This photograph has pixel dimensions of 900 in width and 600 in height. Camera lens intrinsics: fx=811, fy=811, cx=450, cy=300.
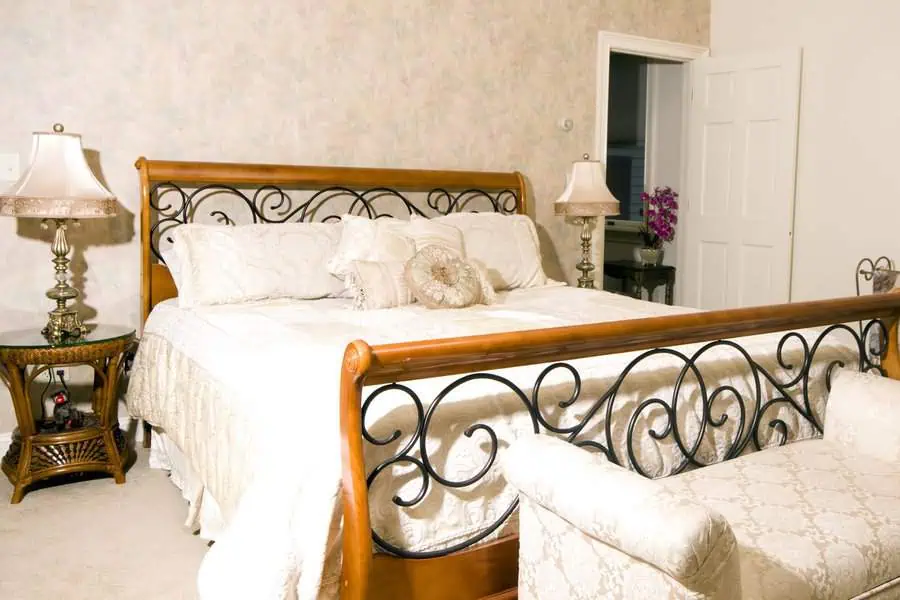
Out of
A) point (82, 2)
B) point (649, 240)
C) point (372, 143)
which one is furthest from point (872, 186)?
point (82, 2)

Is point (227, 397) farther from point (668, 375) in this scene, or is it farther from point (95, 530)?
point (668, 375)

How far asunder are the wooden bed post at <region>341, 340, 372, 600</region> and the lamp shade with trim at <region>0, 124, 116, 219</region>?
186cm

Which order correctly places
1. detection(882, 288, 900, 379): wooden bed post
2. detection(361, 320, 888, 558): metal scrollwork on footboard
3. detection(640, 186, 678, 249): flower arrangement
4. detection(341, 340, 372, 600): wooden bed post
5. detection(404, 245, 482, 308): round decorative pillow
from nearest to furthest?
detection(341, 340, 372, 600): wooden bed post < detection(361, 320, 888, 558): metal scrollwork on footboard < detection(882, 288, 900, 379): wooden bed post < detection(404, 245, 482, 308): round decorative pillow < detection(640, 186, 678, 249): flower arrangement

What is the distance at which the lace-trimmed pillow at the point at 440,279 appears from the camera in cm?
300

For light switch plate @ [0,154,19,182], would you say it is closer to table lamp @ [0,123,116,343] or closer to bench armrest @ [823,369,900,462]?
table lamp @ [0,123,116,343]

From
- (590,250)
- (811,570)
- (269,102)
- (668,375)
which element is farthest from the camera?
(590,250)

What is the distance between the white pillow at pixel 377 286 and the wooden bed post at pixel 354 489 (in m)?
1.52

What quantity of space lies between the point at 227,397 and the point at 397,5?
8.05 feet

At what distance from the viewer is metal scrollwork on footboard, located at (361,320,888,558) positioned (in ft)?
5.63

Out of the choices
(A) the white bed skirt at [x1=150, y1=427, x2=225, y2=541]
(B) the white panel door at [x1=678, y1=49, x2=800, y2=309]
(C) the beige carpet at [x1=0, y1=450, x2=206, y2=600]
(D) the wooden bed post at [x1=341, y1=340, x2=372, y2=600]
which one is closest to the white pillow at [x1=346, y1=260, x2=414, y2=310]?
(A) the white bed skirt at [x1=150, y1=427, x2=225, y2=541]

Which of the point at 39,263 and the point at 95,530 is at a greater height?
the point at 39,263

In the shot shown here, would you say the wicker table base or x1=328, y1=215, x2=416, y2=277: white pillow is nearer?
the wicker table base

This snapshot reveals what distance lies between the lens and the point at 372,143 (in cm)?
394

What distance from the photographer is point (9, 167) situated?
3145mm
